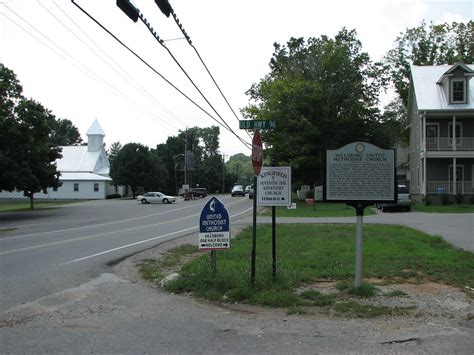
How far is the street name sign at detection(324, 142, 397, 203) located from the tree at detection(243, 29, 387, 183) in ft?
120

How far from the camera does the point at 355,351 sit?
556cm

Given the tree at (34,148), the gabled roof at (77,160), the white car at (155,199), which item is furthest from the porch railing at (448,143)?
the gabled roof at (77,160)

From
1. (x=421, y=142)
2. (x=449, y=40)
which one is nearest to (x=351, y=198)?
(x=421, y=142)

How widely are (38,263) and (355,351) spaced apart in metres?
9.30

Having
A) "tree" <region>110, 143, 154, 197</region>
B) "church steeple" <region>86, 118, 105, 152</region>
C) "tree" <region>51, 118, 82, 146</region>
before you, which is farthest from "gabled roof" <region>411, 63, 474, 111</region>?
"tree" <region>51, 118, 82, 146</region>

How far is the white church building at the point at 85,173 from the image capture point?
7231 centimetres

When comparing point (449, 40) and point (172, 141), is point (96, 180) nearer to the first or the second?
point (172, 141)

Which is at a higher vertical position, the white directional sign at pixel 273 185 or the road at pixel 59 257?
the white directional sign at pixel 273 185

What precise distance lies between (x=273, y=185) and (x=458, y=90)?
111 ft

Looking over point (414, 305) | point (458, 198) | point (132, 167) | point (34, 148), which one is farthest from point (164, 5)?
point (132, 167)

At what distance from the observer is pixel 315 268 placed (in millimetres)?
10578

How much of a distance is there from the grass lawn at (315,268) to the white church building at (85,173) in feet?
199

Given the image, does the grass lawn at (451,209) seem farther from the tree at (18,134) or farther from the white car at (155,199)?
the white car at (155,199)

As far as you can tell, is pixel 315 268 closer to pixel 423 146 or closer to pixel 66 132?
pixel 423 146
